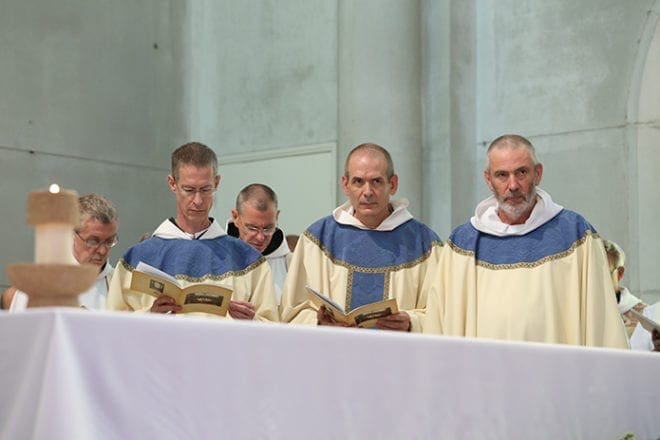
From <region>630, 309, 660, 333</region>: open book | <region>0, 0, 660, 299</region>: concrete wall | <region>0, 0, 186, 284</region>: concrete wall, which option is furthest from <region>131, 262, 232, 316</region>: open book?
<region>0, 0, 186, 284</region>: concrete wall

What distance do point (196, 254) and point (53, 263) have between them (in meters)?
3.13

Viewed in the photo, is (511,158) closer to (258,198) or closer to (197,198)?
(197,198)

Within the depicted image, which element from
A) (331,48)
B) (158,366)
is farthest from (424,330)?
(331,48)

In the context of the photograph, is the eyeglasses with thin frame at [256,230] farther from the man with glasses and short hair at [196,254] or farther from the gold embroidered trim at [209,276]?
the gold embroidered trim at [209,276]

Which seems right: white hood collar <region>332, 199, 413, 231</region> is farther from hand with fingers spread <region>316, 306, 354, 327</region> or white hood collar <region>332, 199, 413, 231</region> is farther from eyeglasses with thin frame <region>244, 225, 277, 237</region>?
hand with fingers spread <region>316, 306, 354, 327</region>

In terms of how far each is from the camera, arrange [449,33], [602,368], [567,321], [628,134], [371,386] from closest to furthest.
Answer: [371,386], [602,368], [567,321], [628,134], [449,33]

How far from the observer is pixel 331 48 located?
951 centimetres

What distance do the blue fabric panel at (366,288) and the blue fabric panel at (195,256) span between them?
0.47 m

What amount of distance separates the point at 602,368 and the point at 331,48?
20.6ft

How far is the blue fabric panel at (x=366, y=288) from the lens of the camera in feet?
18.5

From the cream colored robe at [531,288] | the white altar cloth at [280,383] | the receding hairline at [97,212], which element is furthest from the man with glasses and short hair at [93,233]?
the white altar cloth at [280,383]

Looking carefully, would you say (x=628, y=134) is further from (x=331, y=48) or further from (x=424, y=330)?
(x=424, y=330)

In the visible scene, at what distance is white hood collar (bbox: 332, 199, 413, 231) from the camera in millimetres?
5738

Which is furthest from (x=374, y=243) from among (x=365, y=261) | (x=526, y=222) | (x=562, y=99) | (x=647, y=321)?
(x=562, y=99)
